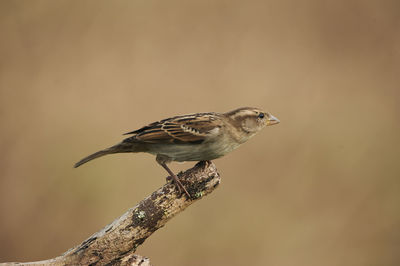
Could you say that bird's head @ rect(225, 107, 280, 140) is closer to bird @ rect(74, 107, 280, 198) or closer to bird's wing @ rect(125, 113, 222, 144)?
bird @ rect(74, 107, 280, 198)

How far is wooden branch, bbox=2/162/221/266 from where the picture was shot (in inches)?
85.3

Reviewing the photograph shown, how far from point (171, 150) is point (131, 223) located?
659 millimetres

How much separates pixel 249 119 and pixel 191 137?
483 mm

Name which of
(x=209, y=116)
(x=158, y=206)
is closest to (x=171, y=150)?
(x=209, y=116)

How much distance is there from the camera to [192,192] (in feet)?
7.57

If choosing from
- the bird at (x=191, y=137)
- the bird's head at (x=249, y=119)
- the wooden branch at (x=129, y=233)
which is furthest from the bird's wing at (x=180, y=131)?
the wooden branch at (x=129, y=233)

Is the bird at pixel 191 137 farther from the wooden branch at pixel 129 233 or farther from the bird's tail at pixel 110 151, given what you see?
the wooden branch at pixel 129 233

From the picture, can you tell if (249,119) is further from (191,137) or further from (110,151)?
(110,151)

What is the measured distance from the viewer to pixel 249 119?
9.18 ft

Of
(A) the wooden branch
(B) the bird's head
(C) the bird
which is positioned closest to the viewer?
(A) the wooden branch

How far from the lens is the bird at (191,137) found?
2596 mm

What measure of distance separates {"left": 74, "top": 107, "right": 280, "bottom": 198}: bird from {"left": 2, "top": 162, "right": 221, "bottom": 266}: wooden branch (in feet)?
1.07

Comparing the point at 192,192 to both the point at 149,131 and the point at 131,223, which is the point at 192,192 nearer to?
the point at 131,223

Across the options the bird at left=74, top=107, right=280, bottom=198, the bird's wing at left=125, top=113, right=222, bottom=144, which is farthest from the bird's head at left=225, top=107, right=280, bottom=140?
the bird's wing at left=125, top=113, right=222, bottom=144
